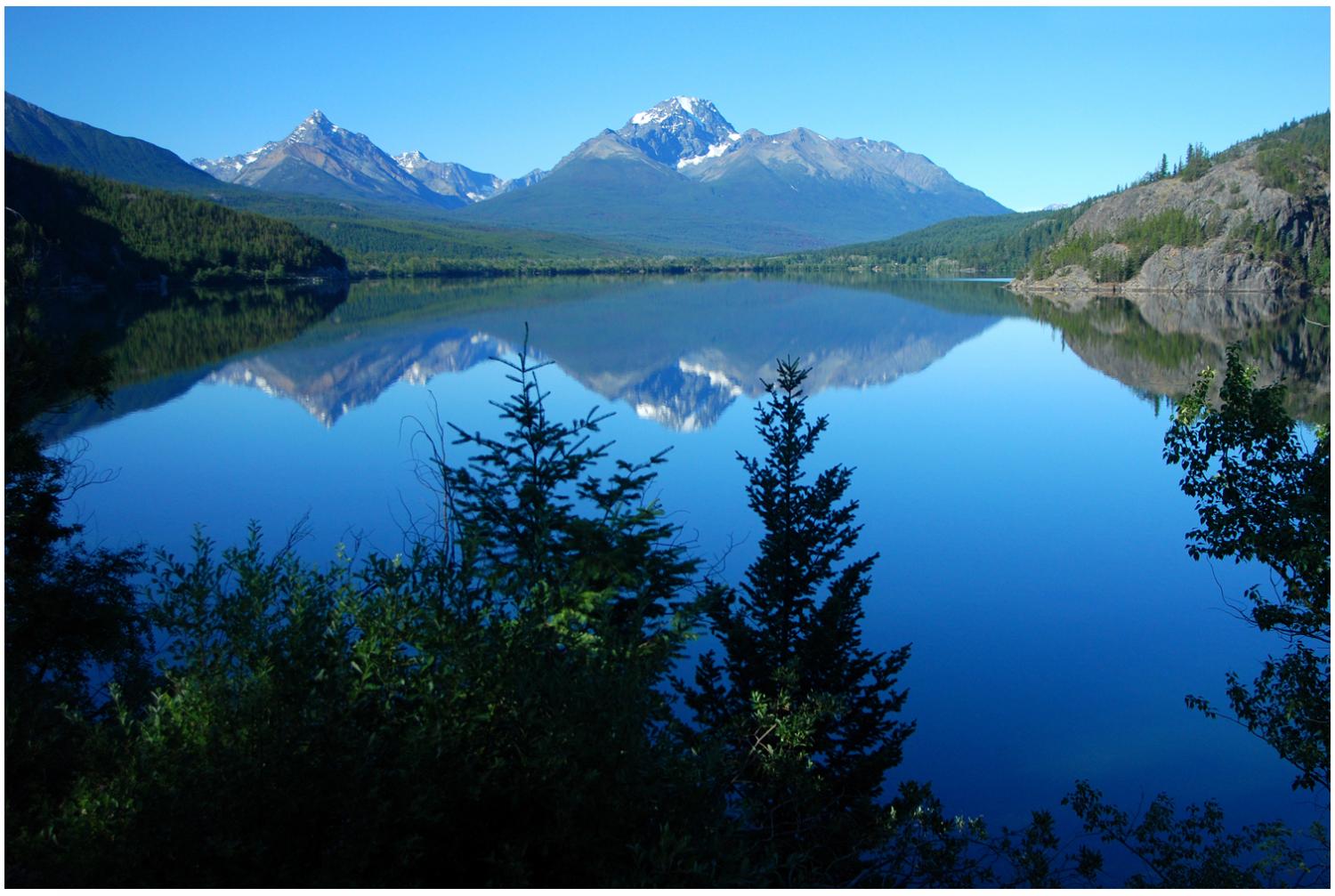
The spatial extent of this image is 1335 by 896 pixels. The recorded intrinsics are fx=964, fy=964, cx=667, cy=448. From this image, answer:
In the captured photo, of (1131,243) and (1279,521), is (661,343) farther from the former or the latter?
(1131,243)

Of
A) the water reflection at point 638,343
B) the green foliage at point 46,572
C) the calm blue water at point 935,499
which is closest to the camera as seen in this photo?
the green foliage at point 46,572

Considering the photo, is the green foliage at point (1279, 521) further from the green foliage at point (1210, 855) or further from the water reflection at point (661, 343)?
the water reflection at point (661, 343)

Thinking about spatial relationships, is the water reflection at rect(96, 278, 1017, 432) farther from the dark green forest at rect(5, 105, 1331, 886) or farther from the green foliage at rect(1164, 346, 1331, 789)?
the green foliage at rect(1164, 346, 1331, 789)

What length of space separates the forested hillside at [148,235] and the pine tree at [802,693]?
324 ft

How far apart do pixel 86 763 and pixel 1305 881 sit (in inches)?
420

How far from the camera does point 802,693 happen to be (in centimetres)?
1170

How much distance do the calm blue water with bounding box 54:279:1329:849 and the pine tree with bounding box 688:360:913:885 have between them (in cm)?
140

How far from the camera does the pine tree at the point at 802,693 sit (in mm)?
9711

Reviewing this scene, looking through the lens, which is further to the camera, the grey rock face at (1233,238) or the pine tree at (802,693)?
the grey rock face at (1233,238)

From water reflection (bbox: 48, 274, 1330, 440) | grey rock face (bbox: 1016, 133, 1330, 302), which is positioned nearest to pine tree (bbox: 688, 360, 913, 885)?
water reflection (bbox: 48, 274, 1330, 440)

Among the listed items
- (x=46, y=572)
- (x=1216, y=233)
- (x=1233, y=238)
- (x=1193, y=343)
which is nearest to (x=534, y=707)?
(x=46, y=572)

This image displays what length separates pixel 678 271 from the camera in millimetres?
186625

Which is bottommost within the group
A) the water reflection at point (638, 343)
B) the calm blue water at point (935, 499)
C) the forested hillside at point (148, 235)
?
the calm blue water at point (935, 499)

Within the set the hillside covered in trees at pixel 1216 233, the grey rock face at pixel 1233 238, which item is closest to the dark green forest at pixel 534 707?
the hillside covered in trees at pixel 1216 233
